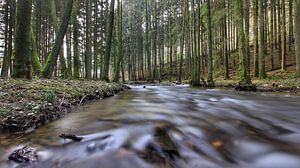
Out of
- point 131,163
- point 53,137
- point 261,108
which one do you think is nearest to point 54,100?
point 53,137

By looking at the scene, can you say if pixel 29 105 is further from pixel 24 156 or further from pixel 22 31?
pixel 22 31

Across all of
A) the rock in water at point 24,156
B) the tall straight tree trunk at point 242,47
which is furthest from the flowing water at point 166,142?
the tall straight tree trunk at point 242,47

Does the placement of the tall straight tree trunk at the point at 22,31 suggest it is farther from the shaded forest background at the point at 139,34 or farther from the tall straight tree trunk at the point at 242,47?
the tall straight tree trunk at the point at 242,47

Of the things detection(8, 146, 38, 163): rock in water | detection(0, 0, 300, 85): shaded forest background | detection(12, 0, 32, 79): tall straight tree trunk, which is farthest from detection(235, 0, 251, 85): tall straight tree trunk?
detection(8, 146, 38, 163): rock in water

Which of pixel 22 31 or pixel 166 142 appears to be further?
pixel 22 31

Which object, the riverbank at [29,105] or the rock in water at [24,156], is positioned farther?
the riverbank at [29,105]

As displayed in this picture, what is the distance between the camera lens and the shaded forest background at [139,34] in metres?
10.7

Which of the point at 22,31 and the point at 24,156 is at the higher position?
the point at 22,31

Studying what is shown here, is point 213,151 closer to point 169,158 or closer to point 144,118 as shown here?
point 169,158

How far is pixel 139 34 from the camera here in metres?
41.2

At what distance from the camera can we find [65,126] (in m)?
4.32

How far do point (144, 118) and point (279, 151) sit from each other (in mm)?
2304

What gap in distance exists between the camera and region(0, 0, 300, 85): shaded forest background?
10.7m

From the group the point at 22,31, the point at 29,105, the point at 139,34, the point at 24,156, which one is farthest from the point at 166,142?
the point at 139,34
